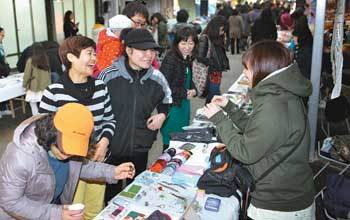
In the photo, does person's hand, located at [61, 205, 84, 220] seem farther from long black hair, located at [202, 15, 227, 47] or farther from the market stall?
long black hair, located at [202, 15, 227, 47]

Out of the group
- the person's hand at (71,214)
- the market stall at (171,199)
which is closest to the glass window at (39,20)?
the market stall at (171,199)

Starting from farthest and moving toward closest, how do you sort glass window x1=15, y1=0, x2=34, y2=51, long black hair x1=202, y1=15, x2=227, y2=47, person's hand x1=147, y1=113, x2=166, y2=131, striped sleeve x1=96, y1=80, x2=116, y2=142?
glass window x1=15, y1=0, x2=34, y2=51 < long black hair x1=202, y1=15, x2=227, y2=47 < person's hand x1=147, y1=113, x2=166, y2=131 < striped sleeve x1=96, y1=80, x2=116, y2=142

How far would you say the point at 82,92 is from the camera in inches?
89.6

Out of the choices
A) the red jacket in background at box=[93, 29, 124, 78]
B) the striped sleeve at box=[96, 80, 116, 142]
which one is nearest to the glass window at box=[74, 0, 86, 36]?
the red jacket in background at box=[93, 29, 124, 78]

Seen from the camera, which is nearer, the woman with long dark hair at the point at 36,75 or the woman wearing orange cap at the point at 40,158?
the woman wearing orange cap at the point at 40,158

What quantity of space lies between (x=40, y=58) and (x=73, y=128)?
4470 millimetres

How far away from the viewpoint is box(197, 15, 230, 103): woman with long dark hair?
4755mm

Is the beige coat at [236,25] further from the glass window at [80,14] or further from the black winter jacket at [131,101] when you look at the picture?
the black winter jacket at [131,101]

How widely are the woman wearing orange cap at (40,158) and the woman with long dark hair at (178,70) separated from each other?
Result: 1.63 metres

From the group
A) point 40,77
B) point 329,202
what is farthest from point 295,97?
point 40,77

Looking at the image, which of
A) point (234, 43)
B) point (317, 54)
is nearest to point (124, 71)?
point (317, 54)

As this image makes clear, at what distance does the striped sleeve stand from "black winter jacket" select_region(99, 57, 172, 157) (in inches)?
2.0

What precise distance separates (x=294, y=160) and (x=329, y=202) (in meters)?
1.18

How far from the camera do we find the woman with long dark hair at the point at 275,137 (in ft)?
5.64
